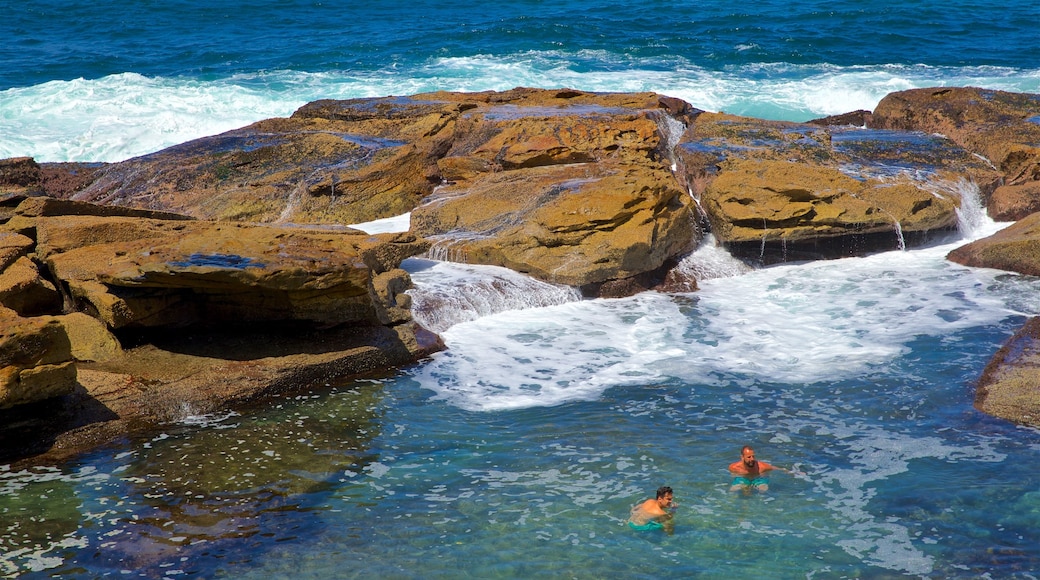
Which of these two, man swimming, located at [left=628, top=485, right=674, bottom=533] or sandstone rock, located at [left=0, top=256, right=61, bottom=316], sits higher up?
sandstone rock, located at [left=0, top=256, right=61, bottom=316]

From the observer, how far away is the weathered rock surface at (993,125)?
13516mm

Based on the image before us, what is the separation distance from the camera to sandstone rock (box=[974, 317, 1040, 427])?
803 cm

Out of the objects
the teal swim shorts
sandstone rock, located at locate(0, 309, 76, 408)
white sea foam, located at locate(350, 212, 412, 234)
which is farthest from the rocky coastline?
the teal swim shorts

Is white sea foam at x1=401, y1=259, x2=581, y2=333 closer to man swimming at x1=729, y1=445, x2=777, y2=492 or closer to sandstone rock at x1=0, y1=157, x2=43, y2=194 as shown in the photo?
man swimming at x1=729, y1=445, x2=777, y2=492

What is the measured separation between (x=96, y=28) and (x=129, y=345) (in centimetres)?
2519

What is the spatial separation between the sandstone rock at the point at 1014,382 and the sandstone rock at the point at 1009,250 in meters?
2.45

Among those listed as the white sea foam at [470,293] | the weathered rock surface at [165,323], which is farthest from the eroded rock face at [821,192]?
the weathered rock surface at [165,323]

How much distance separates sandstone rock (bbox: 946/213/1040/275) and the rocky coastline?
0.09 feet

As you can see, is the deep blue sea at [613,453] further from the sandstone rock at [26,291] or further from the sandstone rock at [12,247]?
the sandstone rock at [12,247]

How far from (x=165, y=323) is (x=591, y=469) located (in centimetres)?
417

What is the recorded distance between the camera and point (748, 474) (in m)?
7.24

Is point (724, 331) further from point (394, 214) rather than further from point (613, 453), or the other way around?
point (394, 214)

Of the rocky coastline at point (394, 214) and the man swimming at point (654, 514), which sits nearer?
the man swimming at point (654, 514)

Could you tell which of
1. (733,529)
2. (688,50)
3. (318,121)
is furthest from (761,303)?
(688,50)
